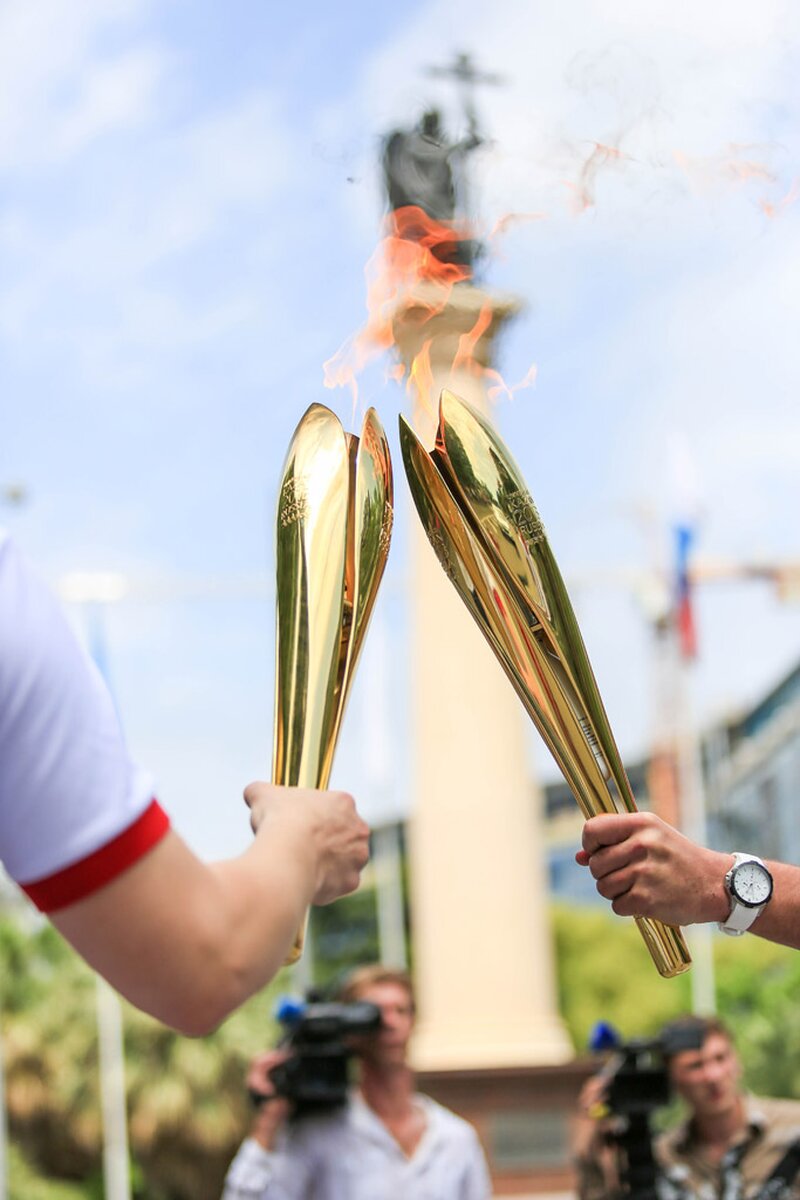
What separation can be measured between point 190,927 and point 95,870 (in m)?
0.12

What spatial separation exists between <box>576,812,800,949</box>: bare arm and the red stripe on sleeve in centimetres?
132

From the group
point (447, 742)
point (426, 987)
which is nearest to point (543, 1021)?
point (426, 987)

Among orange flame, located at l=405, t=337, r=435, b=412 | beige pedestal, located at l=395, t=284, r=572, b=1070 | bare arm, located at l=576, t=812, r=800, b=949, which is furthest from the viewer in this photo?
beige pedestal, located at l=395, t=284, r=572, b=1070

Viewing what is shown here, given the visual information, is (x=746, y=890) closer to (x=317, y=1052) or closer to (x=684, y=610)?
(x=317, y=1052)

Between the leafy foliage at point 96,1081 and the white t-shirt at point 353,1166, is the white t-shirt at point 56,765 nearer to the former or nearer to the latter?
the white t-shirt at point 353,1166

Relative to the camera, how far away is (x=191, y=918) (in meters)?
1.62

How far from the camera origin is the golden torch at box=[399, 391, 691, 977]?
2918 millimetres

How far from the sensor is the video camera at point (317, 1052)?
596 cm

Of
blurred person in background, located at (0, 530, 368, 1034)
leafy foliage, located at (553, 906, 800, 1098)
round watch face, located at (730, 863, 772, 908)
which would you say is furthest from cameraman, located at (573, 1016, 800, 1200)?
leafy foliage, located at (553, 906, 800, 1098)

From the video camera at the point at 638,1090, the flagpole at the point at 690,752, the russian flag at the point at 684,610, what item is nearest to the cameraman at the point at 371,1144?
the video camera at the point at 638,1090

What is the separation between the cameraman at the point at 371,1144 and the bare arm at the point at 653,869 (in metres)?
3.36

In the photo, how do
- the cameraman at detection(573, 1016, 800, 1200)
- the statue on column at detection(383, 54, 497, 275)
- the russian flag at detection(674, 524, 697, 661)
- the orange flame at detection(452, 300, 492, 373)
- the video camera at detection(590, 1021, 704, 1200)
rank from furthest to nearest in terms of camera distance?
the russian flag at detection(674, 524, 697, 661) < the video camera at detection(590, 1021, 704, 1200) < the cameraman at detection(573, 1016, 800, 1200) < the statue on column at detection(383, 54, 497, 275) < the orange flame at detection(452, 300, 492, 373)

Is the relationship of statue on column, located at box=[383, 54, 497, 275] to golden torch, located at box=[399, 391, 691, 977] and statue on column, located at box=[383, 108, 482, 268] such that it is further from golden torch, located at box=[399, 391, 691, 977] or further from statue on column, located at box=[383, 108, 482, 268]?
golden torch, located at box=[399, 391, 691, 977]

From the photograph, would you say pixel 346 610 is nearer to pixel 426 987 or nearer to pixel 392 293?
pixel 392 293
